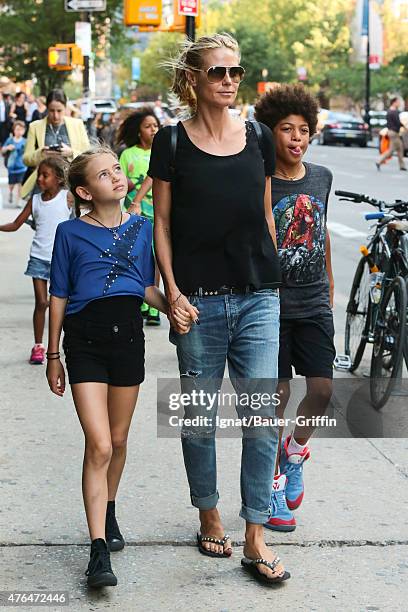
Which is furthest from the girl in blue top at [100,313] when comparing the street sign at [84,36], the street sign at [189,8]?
the street sign at [84,36]

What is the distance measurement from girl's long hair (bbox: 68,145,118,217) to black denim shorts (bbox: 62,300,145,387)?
0.44m

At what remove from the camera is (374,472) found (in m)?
6.10

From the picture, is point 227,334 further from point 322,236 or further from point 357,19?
point 357,19

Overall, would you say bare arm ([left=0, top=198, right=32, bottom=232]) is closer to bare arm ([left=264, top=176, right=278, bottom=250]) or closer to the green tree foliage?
bare arm ([left=264, top=176, right=278, bottom=250])

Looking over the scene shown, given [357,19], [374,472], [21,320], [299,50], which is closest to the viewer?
[374,472]

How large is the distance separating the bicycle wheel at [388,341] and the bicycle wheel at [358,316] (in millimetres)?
634

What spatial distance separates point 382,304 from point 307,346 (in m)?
2.31

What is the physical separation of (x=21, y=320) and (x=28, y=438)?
3713mm

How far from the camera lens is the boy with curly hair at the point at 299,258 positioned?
516 cm

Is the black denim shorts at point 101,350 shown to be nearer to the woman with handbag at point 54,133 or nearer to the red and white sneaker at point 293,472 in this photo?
the red and white sneaker at point 293,472

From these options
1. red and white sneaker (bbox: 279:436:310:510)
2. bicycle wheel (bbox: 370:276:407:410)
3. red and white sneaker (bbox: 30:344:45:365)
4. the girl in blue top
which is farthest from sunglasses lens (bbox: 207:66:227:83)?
red and white sneaker (bbox: 30:344:45:365)

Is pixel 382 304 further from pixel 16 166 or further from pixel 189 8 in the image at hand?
pixel 16 166

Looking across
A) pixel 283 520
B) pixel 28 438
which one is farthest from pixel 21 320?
pixel 283 520

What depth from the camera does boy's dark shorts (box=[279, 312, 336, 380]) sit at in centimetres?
524
